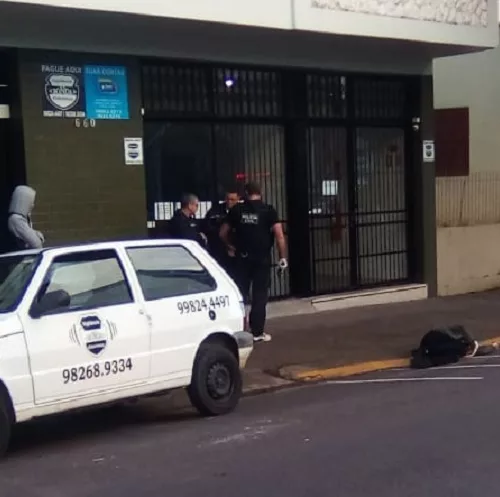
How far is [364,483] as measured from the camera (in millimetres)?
6715

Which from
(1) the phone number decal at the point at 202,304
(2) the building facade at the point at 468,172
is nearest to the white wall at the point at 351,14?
(2) the building facade at the point at 468,172

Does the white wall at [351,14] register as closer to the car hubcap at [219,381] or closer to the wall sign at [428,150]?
the wall sign at [428,150]

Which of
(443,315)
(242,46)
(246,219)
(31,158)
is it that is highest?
(242,46)

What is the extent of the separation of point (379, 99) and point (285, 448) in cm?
1033

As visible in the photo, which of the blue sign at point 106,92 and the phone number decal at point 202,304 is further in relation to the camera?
the blue sign at point 106,92

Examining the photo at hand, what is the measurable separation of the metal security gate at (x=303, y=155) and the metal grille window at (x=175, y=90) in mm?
14

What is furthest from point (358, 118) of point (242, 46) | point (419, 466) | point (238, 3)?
point (419, 466)

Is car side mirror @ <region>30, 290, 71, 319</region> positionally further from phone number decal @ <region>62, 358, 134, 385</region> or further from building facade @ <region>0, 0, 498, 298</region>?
building facade @ <region>0, 0, 498, 298</region>

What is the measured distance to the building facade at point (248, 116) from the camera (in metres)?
13.0

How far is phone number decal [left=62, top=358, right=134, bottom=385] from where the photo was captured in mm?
8125

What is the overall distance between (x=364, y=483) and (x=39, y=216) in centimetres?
737

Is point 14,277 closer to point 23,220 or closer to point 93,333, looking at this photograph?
point 93,333

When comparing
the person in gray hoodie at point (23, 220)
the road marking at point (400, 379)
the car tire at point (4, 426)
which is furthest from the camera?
the person in gray hoodie at point (23, 220)

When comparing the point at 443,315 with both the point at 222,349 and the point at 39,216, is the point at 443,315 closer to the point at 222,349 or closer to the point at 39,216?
the point at 39,216
